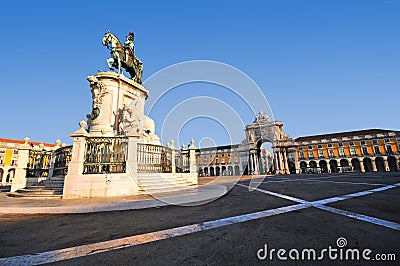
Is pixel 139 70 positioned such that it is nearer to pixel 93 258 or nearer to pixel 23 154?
pixel 23 154

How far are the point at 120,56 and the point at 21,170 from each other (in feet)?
30.9

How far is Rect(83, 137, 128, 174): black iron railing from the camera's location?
7758mm

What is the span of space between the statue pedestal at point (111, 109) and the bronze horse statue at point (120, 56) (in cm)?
133

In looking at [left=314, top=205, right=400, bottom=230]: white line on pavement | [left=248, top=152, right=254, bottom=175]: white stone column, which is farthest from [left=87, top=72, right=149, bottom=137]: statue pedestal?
[left=248, top=152, right=254, bottom=175]: white stone column

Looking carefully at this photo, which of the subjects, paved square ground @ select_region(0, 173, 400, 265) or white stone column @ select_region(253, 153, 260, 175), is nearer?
paved square ground @ select_region(0, 173, 400, 265)

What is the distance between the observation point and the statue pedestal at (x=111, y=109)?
11.4 metres

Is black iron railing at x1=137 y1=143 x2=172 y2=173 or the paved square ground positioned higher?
black iron railing at x1=137 y1=143 x2=172 y2=173

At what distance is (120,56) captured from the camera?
1359 cm

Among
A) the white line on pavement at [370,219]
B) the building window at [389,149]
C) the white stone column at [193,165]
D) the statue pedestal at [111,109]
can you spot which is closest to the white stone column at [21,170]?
the statue pedestal at [111,109]

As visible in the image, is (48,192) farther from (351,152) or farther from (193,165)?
(351,152)

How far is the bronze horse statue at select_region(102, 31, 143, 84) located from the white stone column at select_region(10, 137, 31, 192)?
7.26m

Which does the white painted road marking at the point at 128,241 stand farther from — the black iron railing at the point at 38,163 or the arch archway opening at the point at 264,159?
the arch archway opening at the point at 264,159

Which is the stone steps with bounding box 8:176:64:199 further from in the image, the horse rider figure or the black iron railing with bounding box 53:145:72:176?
the horse rider figure

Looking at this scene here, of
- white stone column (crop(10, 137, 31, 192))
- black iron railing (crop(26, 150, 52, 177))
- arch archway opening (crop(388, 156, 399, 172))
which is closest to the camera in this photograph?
white stone column (crop(10, 137, 31, 192))
